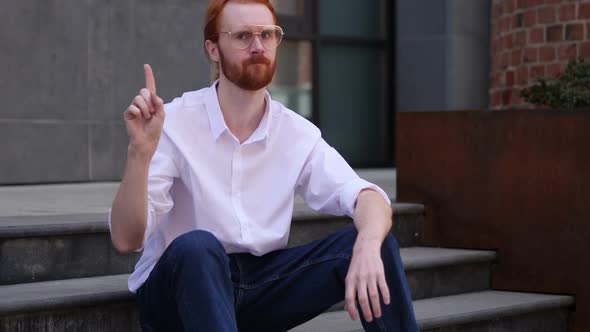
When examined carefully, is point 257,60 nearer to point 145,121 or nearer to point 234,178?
point 234,178

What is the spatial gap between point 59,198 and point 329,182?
2421mm

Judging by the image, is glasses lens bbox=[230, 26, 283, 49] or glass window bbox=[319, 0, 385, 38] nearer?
glasses lens bbox=[230, 26, 283, 49]

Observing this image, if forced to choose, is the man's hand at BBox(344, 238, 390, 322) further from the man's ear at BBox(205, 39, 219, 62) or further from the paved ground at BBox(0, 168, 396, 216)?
the paved ground at BBox(0, 168, 396, 216)

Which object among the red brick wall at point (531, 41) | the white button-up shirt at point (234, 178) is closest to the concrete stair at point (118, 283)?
the white button-up shirt at point (234, 178)

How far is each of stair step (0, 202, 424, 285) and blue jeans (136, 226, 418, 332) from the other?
76 centimetres

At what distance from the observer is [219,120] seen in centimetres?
331

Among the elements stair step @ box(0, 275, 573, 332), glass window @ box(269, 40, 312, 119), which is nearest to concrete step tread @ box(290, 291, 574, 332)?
stair step @ box(0, 275, 573, 332)

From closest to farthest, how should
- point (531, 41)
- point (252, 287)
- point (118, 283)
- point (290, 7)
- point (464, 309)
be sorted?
1. point (252, 287)
2. point (118, 283)
3. point (464, 309)
4. point (531, 41)
5. point (290, 7)

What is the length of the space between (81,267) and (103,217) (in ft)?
0.89

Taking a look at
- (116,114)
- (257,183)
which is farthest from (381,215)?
(116,114)

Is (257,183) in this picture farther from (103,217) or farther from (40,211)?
(40,211)

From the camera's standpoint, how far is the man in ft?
10.2

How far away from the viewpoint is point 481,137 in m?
5.32

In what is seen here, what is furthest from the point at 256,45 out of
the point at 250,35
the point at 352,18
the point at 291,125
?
the point at 352,18
